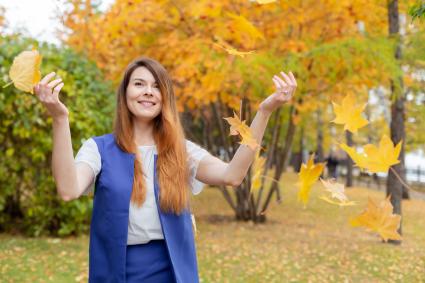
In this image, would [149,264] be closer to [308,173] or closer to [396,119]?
[308,173]

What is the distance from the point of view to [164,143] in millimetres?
2182

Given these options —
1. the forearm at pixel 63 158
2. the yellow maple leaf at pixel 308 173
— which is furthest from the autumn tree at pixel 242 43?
the forearm at pixel 63 158

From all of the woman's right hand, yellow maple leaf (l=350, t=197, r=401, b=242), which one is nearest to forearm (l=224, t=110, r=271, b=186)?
yellow maple leaf (l=350, t=197, r=401, b=242)

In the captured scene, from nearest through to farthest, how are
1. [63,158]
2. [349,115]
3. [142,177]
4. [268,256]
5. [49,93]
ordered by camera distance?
1. [49,93]
2. [63,158]
3. [142,177]
4. [349,115]
5. [268,256]

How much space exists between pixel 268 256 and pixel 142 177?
5006mm

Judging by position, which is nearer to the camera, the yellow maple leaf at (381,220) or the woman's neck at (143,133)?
the woman's neck at (143,133)

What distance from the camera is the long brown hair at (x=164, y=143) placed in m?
2.05

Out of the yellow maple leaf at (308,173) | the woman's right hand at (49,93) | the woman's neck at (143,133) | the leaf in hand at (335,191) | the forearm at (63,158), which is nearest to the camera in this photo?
the woman's right hand at (49,93)

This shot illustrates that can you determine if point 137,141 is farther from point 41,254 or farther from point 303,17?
point 303,17

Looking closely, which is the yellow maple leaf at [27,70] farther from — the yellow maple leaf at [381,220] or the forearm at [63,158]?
the yellow maple leaf at [381,220]

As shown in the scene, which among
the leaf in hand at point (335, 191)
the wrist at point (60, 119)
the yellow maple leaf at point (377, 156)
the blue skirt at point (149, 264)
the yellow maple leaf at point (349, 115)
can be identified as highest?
the yellow maple leaf at point (349, 115)

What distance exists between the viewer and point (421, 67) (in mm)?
7156

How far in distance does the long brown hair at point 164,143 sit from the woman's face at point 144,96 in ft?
0.06

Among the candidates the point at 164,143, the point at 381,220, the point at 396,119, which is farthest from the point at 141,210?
the point at 396,119
